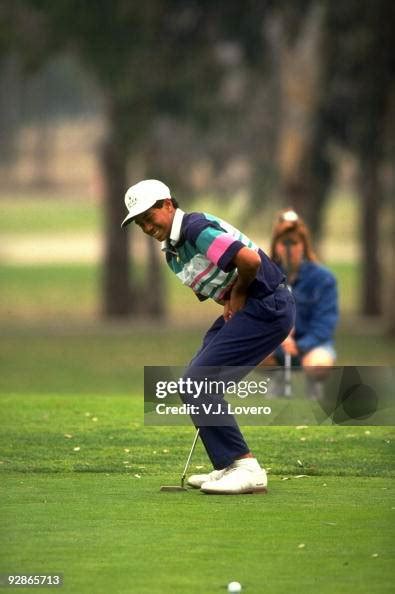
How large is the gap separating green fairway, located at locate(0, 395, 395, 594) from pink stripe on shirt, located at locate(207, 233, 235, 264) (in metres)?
1.30

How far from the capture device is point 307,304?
14.0 meters

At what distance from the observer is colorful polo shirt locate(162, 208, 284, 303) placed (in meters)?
8.50

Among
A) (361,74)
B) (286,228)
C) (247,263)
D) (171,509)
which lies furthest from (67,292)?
(171,509)

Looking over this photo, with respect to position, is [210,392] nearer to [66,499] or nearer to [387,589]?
[66,499]

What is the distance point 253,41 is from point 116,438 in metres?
21.6

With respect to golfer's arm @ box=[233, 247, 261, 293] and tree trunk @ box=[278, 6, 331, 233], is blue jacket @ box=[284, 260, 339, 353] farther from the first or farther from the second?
tree trunk @ box=[278, 6, 331, 233]

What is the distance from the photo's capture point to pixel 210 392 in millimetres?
8703

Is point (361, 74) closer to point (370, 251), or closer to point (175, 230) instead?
point (370, 251)

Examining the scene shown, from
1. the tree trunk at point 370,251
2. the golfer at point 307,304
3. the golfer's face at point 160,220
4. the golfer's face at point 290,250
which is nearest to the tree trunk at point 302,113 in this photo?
the tree trunk at point 370,251

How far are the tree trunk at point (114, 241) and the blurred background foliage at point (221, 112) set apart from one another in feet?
0.13

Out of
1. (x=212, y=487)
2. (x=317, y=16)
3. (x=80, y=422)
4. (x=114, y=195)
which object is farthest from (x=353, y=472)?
(x=114, y=195)

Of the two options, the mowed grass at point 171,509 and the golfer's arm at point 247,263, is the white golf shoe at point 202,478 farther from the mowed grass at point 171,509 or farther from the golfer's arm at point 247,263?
the golfer's arm at point 247,263

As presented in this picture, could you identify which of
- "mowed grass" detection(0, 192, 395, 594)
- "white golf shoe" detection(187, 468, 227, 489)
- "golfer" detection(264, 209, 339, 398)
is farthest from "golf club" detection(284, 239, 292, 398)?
"white golf shoe" detection(187, 468, 227, 489)

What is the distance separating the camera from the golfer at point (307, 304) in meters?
13.7
